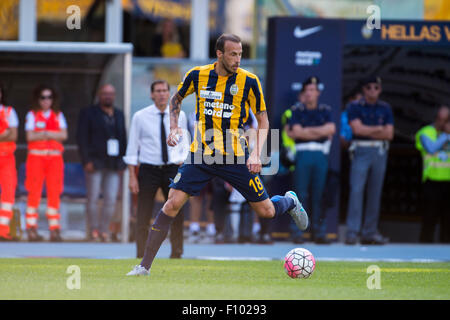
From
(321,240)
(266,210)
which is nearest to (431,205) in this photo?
(321,240)

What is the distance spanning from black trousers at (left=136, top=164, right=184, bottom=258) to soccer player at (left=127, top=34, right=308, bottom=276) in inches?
101

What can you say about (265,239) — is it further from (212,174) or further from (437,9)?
(437,9)

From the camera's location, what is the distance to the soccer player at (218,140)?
9.15 meters

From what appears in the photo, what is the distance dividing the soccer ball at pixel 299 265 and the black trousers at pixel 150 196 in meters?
2.78

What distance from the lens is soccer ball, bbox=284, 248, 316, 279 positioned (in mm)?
9297

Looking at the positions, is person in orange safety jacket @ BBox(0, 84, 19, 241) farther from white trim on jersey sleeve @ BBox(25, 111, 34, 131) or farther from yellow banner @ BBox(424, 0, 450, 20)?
yellow banner @ BBox(424, 0, 450, 20)

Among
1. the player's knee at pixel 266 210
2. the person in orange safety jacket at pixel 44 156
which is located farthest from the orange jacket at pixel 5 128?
the player's knee at pixel 266 210

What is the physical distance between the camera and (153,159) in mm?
11891

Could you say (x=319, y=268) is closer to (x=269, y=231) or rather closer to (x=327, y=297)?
(x=327, y=297)

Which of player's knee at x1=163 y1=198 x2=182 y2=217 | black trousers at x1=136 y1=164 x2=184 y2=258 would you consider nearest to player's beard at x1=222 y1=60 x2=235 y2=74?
player's knee at x1=163 y1=198 x2=182 y2=217

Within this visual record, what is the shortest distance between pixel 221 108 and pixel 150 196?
9.72ft

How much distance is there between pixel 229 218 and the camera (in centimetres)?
1529
